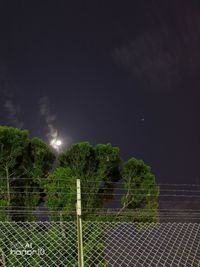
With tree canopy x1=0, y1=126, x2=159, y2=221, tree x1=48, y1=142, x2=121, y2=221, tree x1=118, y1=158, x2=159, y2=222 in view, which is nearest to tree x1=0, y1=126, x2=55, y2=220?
tree canopy x1=0, y1=126, x2=159, y2=221

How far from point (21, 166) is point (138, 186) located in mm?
4547

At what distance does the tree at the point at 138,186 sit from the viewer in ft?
48.9

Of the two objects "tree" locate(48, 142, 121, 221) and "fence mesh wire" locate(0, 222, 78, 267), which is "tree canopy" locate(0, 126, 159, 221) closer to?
"tree" locate(48, 142, 121, 221)

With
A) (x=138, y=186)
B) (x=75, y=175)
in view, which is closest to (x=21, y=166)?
(x=75, y=175)

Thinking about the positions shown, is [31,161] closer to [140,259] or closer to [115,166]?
[115,166]

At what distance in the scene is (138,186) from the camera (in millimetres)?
15953

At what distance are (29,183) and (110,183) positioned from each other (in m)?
3.10

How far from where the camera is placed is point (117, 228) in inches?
265

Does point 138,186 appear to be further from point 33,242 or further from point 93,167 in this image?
point 33,242

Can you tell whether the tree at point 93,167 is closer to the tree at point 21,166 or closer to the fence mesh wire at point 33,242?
the tree at point 21,166

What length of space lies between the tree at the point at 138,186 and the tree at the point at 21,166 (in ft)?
10.2

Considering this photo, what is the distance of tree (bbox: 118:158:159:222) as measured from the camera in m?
14.9

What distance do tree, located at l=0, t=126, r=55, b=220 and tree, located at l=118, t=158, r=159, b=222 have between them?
312 cm

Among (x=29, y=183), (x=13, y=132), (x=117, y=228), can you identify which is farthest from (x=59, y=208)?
(x=117, y=228)
